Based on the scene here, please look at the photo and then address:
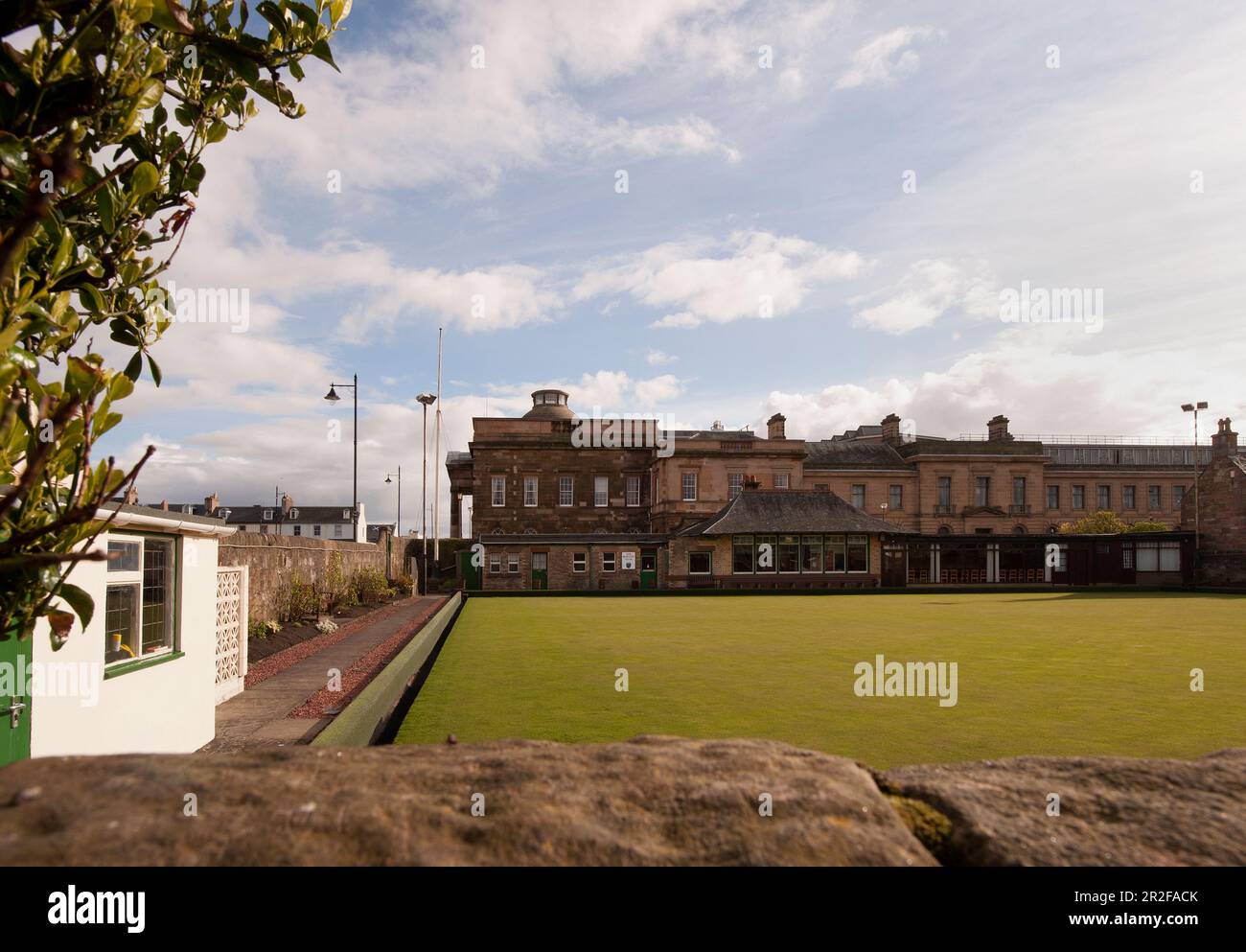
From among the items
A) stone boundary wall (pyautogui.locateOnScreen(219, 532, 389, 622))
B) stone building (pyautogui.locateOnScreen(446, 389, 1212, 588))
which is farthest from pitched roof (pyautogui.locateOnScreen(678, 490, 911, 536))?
stone boundary wall (pyautogui.locateOnScreen(219, 532, 389, 622))

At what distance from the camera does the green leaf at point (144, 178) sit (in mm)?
2553

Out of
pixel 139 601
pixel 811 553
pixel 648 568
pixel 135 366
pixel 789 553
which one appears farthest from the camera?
pixel 648 568

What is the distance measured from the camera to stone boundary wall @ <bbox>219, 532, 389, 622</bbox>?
15.4 meters

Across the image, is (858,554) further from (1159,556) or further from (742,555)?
(1159,556)

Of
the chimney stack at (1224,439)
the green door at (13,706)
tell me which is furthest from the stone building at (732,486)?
the green door at (13,706)

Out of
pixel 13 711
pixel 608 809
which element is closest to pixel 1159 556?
pixel 13 711

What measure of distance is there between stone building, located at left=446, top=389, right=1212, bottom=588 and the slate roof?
0.36ft

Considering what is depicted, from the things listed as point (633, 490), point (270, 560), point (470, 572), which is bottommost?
point (470, 572)

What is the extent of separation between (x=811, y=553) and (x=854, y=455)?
21.9m

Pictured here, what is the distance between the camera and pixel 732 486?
5591 centimetres

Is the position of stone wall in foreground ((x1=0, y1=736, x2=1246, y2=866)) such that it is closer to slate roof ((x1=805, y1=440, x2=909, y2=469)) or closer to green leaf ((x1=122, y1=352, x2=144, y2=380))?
green leaf ((x1=122, y1=352, x2=144, y2=380))

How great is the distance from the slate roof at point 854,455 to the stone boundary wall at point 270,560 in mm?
47163
